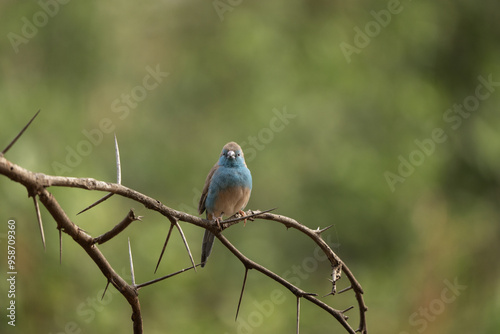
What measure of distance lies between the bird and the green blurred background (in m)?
3.27

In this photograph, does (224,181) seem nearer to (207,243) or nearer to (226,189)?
(226,189)

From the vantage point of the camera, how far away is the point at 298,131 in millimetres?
11328

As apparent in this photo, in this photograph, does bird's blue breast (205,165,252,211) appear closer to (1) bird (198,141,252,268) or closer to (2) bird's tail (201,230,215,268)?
(1) bird (198,141,252,268)

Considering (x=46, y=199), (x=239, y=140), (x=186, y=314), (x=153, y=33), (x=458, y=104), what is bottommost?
(x=186, y=314)

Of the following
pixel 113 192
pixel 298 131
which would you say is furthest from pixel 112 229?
pixel 298 131

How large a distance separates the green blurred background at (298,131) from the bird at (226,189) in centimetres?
327

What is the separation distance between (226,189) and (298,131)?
659 cm

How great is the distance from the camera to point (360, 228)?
10914mm

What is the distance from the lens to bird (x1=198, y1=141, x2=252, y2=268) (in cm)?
488

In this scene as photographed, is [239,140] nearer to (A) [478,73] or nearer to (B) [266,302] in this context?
(B) [266,302]

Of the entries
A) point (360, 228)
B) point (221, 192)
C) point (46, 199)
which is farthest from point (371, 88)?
point (46, 199)

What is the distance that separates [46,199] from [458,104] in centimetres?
994

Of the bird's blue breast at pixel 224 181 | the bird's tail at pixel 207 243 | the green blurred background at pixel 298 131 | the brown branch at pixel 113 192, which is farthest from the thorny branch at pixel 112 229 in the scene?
the green blurred background at pixel 298 131

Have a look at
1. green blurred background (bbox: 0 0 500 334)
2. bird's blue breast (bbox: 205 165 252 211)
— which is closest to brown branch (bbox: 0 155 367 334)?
bird's blue breast (bbox: 205 165 252 211)
